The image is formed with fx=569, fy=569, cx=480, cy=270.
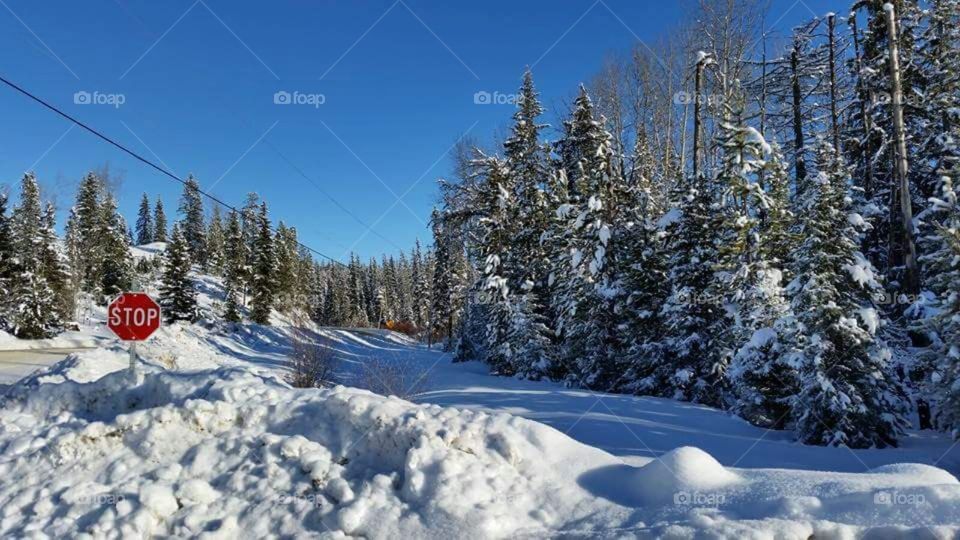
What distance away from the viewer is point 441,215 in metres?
29.4

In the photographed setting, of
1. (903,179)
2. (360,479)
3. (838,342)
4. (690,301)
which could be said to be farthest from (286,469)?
(903,179)

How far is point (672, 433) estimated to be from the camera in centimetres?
1061

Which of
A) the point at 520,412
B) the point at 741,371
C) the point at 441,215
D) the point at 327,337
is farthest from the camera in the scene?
the point at 441,215

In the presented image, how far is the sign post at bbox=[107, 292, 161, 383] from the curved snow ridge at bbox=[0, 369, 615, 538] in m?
1.48

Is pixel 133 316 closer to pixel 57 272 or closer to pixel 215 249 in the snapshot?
pixel 57 272

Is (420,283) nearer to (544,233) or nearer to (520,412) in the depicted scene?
(544,233)

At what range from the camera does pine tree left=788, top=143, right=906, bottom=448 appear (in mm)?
10102

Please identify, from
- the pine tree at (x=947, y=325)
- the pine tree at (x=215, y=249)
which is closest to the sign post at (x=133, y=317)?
the pine tree at (x=947, y=325)

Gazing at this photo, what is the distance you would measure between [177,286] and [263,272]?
9.58m

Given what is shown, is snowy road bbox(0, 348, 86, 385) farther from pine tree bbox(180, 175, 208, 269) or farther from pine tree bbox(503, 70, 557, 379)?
pine tree bbox(180, 175, 208, 269)

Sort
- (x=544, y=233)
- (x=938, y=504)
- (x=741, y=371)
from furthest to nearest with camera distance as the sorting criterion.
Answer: (x=544, y=233), (x=741, y=371), (x=938, y=504)

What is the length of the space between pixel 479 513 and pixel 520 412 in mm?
7868

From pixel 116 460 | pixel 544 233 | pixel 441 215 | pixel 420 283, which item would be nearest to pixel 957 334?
pixel 116 460

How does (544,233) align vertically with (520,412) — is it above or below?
above
